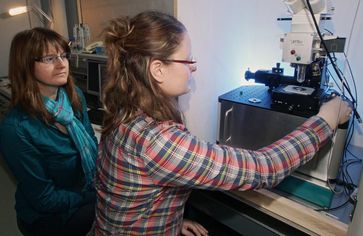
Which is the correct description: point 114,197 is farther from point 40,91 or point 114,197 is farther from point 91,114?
point 91,114

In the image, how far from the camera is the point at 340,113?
812 mm

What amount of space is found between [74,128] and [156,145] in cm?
67

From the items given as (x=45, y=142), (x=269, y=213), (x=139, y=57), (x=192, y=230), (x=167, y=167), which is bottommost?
(x=192, y=230)

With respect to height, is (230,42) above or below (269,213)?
above

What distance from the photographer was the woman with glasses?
981 millimetres

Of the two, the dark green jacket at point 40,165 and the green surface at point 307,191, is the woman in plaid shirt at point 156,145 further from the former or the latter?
the dark green jacket at point 40,165

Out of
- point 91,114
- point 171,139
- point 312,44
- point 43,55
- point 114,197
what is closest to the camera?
point 171,139

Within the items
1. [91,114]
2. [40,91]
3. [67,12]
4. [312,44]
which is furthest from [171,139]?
[67,12]

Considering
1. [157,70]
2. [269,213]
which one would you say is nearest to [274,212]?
[269,213]

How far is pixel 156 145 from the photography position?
61cm

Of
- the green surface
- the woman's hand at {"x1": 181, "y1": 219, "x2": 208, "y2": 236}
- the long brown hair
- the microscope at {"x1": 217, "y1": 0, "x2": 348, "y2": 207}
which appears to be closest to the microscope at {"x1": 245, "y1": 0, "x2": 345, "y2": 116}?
the microscope at {"x1": 217, "y1": 0, "x2": 348, "y2": 207}

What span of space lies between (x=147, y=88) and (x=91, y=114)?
1.17 metres

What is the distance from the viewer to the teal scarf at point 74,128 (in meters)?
1.08

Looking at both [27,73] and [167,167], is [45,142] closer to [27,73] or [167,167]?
[27,73]
